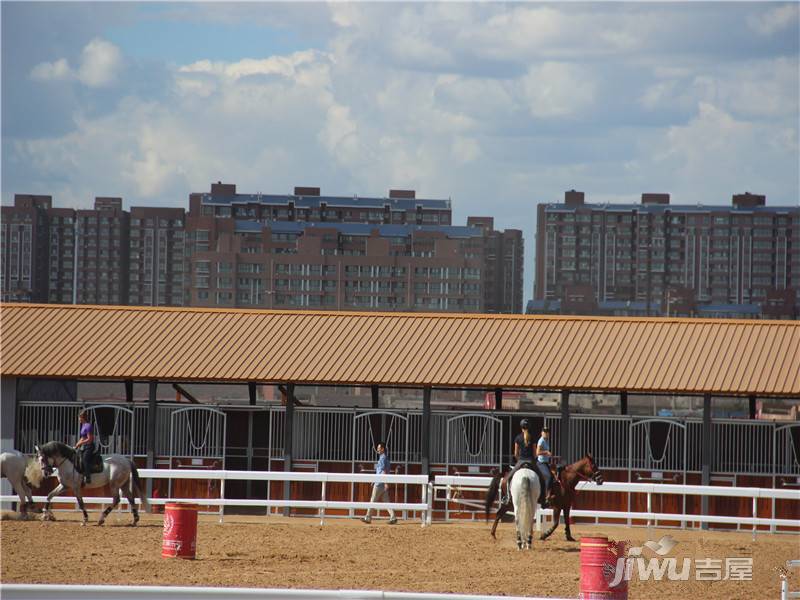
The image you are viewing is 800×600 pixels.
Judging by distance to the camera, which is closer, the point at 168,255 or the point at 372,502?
the point at 372,502

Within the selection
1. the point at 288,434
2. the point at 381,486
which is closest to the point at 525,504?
the point at 381,486

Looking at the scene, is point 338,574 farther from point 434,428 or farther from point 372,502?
point 434,428

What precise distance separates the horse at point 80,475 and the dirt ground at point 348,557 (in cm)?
32

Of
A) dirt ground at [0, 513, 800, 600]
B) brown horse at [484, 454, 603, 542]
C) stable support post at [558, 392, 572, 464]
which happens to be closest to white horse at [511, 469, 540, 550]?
dirt ground at [0, 513, 800, 600]

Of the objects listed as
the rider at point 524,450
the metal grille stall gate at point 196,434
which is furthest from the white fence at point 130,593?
the metal grille stall gate at point 196,434

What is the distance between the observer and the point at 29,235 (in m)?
178

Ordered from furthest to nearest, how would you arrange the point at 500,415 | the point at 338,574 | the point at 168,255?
the point at 168,255, the point at 500,415, the point at 338,574

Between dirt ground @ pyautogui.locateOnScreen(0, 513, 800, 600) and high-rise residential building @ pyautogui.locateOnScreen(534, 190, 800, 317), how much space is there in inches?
6382

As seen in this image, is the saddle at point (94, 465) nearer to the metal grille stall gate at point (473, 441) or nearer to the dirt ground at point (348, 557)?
A: the dirt ground at point (348, 557)

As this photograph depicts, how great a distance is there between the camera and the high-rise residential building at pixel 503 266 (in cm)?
17875

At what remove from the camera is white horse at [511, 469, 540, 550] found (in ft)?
59.5

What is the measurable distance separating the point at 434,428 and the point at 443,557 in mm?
7837

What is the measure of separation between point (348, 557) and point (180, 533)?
2310 millimetres

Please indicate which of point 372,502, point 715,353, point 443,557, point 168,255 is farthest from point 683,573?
point 168,255
